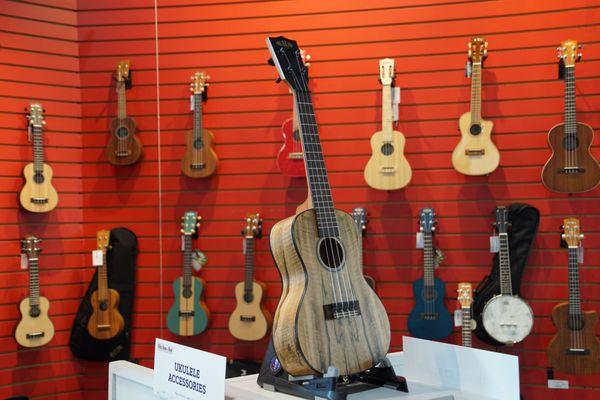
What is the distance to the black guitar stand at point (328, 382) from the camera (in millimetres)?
1874

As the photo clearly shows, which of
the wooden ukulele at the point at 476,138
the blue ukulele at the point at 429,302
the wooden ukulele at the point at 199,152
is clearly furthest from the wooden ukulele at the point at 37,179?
the wooden ukulele at the point at 476,138

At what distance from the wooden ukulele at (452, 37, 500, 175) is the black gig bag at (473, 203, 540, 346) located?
371 millimetres

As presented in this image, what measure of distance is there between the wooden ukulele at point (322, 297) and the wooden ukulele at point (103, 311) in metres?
3.18

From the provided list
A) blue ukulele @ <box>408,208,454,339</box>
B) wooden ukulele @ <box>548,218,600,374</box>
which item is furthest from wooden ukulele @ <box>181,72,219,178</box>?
wooden ukulele @ <box>548,218,600,374</box>

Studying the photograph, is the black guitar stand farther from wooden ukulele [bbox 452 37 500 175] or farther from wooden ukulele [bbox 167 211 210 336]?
wooden ukulele [bbox 167 211 210 336]

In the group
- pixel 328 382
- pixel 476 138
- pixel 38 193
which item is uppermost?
pixel 476 138

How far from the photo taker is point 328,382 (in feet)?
6.19

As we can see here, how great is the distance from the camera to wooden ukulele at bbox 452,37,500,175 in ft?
14.9

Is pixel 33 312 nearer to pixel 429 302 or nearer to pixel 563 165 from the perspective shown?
pixel 429 302

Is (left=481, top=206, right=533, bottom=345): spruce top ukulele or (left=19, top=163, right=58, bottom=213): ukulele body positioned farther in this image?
(left=19, top=163, right=58, bottom=213): ukulele body

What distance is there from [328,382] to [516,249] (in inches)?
118

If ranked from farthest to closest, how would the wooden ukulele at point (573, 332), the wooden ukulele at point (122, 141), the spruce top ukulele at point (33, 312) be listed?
the wooden ukulele at point (122, 141)
the spruce top ukulele at point (33, 312)
the wooden ukulele at point (573, 332)

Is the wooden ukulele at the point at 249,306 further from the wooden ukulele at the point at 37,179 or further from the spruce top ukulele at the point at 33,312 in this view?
the wooden ukulele at the point at 37,179

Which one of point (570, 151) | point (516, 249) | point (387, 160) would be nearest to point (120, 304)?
point (387, 160)
